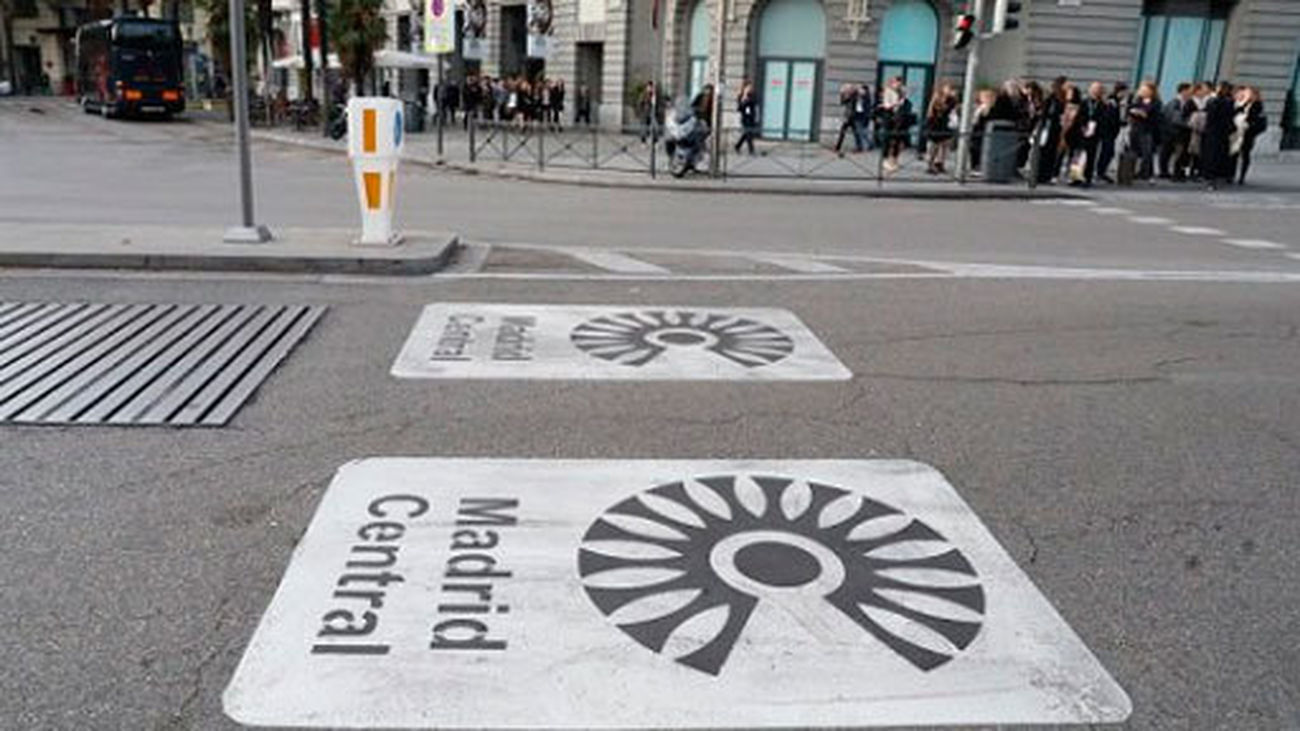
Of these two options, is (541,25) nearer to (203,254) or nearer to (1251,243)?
(1251,243)

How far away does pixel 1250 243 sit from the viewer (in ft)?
44.6

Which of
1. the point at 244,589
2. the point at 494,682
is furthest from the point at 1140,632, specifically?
the point at 244,589

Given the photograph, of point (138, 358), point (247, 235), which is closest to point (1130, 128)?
point (247, 235)

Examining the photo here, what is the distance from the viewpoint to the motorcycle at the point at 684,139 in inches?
790

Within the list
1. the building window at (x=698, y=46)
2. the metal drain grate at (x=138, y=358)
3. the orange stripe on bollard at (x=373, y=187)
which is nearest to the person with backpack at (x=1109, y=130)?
the building window at (x=698, y=46)

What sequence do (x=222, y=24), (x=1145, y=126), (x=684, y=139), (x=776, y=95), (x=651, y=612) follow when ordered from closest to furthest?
(x=651, y=612) → (x=684, y=139) → (x=1145, y=126) → (x=776, y=95) → (x=222, y=24)

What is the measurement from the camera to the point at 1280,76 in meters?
30.4

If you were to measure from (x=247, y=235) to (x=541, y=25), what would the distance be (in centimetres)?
3341

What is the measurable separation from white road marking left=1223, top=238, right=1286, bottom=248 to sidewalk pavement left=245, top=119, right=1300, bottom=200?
17.7 feet

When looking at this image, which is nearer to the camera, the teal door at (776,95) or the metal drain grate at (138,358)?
the metal drain grate at (138,358)

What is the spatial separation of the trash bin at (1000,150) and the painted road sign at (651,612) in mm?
17138

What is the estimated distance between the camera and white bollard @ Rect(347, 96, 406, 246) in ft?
30.7

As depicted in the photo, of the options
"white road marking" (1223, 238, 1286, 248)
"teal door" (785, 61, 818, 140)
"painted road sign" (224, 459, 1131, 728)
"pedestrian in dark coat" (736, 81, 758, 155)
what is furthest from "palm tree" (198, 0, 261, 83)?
"painted road sign" (224, 459, 1131, 728)

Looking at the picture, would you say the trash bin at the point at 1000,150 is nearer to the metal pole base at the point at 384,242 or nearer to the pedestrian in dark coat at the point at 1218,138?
the pedestrian in dark coat at the point at 1218,138
